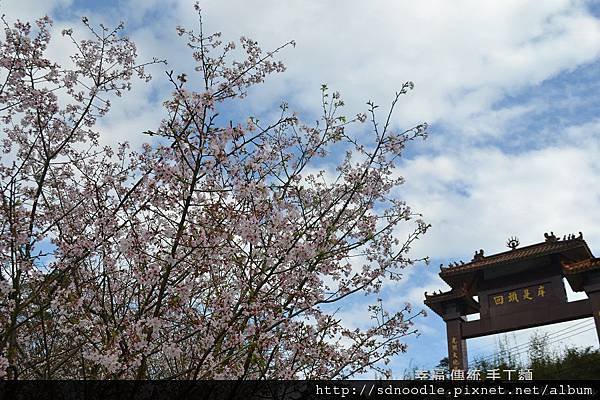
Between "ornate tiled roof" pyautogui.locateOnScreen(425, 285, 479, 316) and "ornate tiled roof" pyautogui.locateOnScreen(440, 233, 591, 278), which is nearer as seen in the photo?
"ornate tiled roof" pyautogui.locateOnScreen(440, 233, 591, 278)

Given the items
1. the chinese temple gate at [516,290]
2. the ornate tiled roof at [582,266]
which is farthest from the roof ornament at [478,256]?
the ornate tiled roof at [582,266]

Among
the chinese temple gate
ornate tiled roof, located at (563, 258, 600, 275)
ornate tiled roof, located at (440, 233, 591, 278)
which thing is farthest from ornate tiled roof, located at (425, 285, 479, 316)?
ornate tiled roof, located at (563, 258, 600, 275)

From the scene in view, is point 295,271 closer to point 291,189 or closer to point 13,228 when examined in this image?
point 291,189

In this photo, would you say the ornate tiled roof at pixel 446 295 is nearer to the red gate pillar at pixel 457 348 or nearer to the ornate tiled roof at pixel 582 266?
the red gate pillar at pixel 457 348

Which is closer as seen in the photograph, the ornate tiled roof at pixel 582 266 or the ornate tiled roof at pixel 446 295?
the ornate tiled roof at pixel 582 266

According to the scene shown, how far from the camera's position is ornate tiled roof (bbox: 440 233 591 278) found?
1462cm

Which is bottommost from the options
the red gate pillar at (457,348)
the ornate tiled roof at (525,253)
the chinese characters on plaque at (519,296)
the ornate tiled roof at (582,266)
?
the red gate pillar at (457,348)

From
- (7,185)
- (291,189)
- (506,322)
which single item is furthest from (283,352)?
(506,322)

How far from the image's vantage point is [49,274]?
459 cm

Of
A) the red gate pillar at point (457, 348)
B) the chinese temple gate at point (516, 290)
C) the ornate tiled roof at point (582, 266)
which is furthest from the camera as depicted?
the red gate pillar at point (457, 348)

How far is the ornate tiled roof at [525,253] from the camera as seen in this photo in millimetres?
14625

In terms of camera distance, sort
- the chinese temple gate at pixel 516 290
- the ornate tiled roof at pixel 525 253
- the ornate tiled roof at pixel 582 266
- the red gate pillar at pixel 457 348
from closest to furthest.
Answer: the ornate tiled roof at pixel 582 266 → the chinese temple gate at pixel 516 290 → the ornate tiled roof at pixel 525 253 → the red gate pillar at pixel 457 348

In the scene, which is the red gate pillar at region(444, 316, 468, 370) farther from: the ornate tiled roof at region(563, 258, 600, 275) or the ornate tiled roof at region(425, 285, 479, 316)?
the ornate tiled roof at region(563, 258, 600, 275)

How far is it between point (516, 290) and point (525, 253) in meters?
1.09
